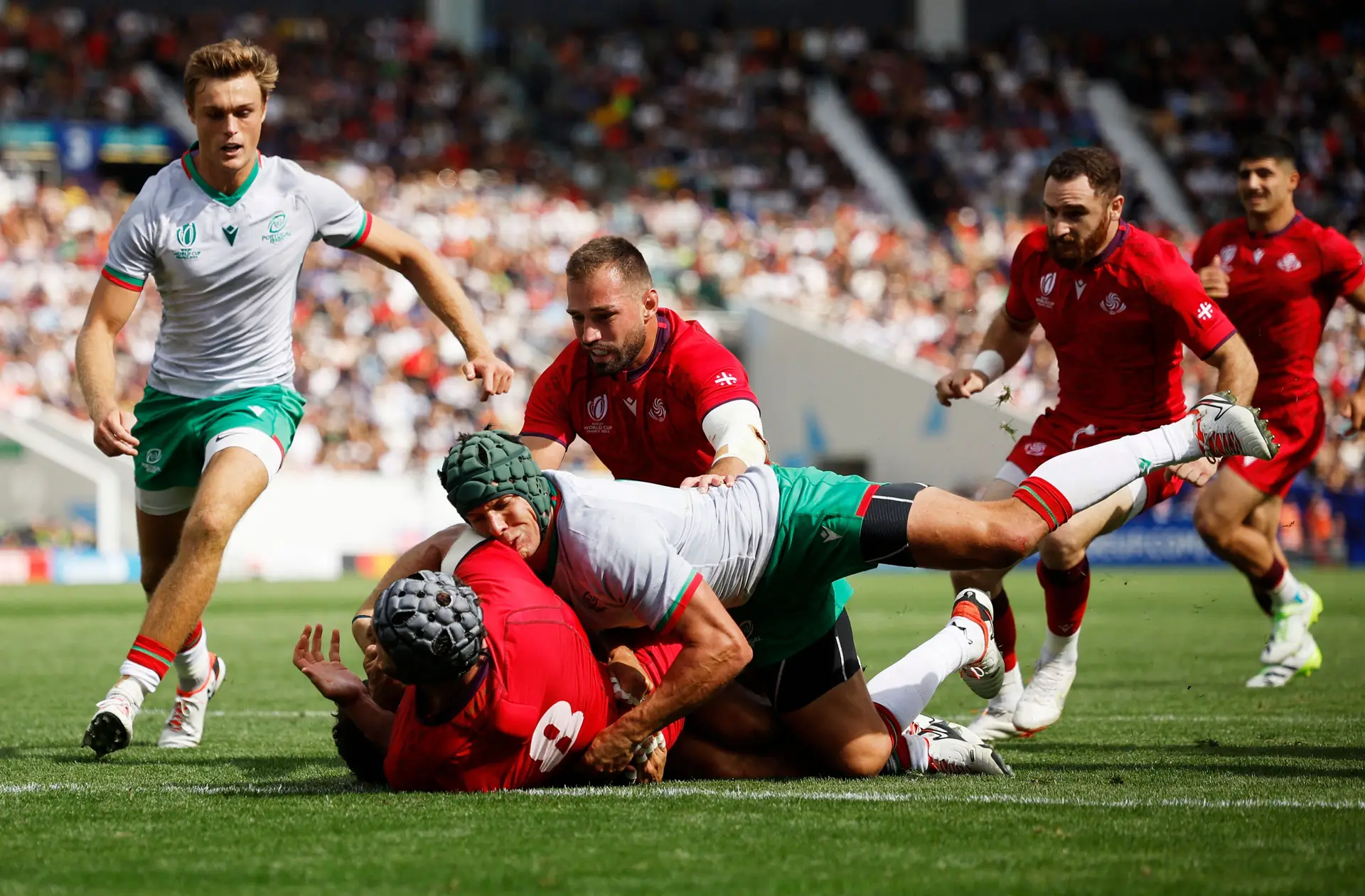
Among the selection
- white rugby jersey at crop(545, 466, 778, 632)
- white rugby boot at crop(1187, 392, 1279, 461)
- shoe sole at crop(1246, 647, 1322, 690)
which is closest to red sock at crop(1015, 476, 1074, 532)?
white rugby boot at crop(1187, 392, 1279, 461)

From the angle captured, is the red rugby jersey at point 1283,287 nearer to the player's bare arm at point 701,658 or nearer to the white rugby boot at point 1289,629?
the white rugby boot at point 1289,629

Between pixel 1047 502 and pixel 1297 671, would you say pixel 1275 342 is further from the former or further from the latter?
pixel 1047 502

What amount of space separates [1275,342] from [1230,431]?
368 centimetres

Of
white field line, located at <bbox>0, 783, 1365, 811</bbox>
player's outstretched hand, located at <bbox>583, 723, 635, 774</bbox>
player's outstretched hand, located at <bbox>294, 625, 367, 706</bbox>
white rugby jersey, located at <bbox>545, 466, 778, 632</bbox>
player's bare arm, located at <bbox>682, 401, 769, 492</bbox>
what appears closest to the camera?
white field line, located at <bbox>0, 783, 1365, 811</bbox>

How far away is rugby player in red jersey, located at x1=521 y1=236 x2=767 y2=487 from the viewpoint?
6082mm

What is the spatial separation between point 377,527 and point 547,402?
62.5 ft

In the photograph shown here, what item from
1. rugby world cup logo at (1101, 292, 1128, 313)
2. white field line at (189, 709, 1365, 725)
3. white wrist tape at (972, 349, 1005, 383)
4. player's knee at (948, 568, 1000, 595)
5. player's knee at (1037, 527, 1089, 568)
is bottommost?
white field line at (189, 709, 1365, 725)

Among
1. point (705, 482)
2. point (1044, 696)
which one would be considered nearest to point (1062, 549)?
point (1044, 696)

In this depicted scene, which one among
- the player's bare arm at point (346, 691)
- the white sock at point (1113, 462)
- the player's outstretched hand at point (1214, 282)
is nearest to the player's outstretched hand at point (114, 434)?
the player's bare arm at point (346, 691)

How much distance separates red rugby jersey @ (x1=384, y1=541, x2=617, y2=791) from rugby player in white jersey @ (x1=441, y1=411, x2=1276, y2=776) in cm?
12

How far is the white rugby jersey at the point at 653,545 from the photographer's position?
16.3ft

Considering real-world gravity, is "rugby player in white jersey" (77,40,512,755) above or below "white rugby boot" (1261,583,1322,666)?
above

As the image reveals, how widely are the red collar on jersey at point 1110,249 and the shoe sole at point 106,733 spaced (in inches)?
181

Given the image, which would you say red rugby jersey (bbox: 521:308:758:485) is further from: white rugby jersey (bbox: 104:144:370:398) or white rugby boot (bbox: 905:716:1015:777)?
white rugby boot (bbox: 905:716:1015:777)
